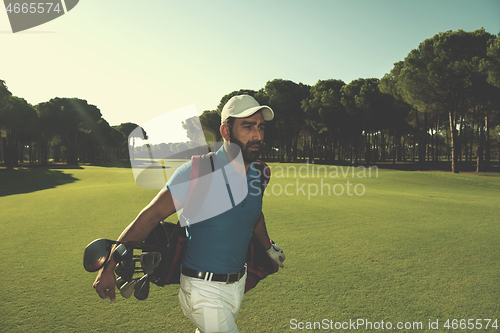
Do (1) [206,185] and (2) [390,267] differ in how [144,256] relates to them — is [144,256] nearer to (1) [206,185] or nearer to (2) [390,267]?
(1) [206,185]

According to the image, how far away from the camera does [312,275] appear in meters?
4.48

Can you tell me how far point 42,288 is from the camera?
4016mm

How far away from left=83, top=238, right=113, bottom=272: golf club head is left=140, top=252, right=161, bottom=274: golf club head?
9.9 inches

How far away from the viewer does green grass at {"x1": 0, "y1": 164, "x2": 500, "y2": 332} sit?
130 inches

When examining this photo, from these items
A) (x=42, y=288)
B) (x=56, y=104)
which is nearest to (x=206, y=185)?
(x=42, y=288)

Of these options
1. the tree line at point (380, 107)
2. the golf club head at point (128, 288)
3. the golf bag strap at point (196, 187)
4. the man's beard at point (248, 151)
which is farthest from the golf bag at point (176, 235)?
the tree line at point (380, 107)

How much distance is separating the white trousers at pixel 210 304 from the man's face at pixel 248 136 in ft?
2.97

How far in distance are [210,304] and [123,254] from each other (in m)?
0.65

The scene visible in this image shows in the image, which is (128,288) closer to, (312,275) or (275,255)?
(275,255)

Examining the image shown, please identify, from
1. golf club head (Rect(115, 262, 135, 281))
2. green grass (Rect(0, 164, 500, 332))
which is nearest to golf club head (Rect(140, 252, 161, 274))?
golf club head (Rect(115, 262, 135, 281))

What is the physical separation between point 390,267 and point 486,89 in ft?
105

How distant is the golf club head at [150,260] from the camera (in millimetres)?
1934

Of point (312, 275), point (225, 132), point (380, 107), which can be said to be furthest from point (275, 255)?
point (380, 107)

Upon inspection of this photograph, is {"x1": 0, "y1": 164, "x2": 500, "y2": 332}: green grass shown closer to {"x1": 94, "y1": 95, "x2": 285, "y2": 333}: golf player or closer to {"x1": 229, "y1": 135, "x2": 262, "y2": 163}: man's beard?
{"x1": 94, "y1": 95, "x2": 285, "y2": 333}: golf player
